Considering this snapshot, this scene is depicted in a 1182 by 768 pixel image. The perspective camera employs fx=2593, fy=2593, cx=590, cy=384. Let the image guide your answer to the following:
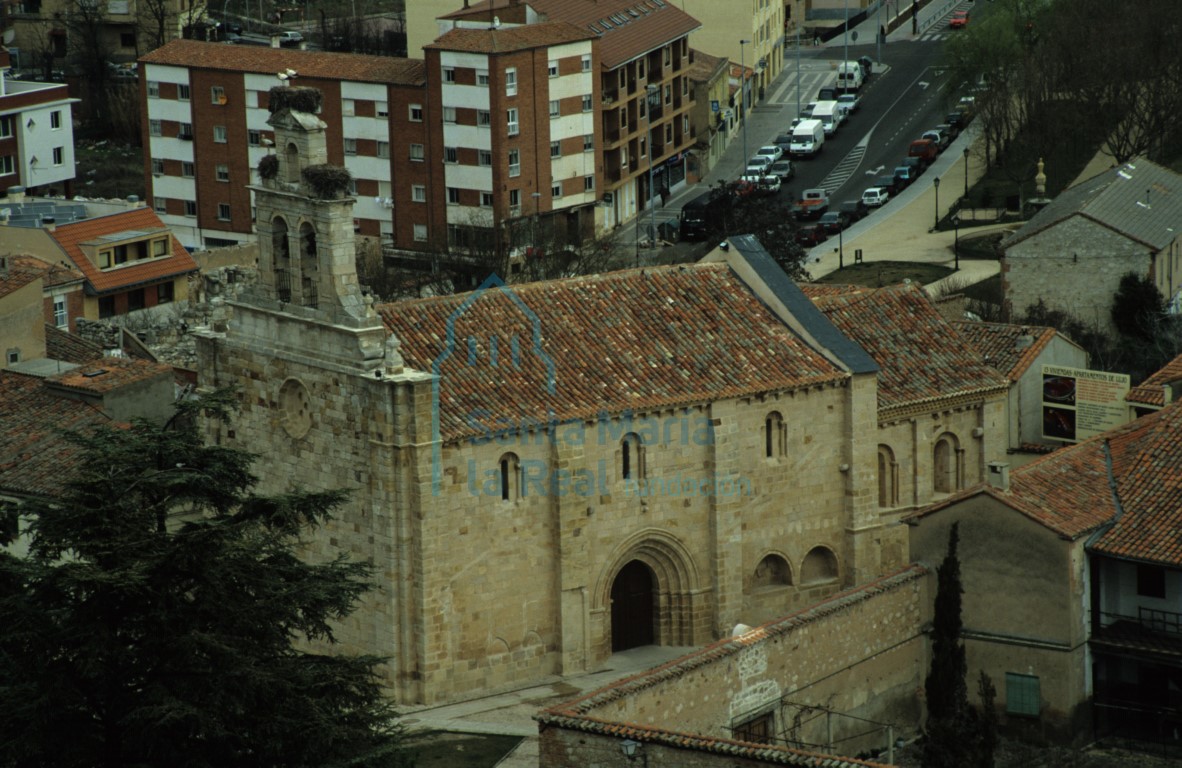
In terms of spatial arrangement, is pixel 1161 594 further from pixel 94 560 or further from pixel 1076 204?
pixel 1076 204

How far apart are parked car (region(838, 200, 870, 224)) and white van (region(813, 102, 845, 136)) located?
15799mm

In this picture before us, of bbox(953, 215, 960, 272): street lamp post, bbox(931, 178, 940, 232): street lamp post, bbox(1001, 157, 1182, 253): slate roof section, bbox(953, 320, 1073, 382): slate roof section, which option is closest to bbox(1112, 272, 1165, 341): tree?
bbox(1001, 157, 1182, 253): slate roof section

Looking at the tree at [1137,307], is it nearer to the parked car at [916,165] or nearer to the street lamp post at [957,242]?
the street lamp post at [957,242]

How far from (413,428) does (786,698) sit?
12.5m

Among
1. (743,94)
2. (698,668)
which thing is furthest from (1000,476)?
(743,94)

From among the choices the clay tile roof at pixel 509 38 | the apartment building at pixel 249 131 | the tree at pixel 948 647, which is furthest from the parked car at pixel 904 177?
the tree at pixel 948 647

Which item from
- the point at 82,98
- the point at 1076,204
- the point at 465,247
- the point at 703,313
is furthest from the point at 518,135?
the point at 703,313

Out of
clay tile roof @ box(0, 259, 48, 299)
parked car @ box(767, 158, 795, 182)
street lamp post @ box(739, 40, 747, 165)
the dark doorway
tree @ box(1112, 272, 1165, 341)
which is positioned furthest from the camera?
street lamp post @ box(739, 40, 747, 165)

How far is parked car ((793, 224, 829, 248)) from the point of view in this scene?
5094 inches

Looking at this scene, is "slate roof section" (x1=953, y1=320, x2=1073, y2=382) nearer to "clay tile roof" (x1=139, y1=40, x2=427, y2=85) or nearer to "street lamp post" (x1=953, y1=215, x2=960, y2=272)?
"street lamp post" (x1=953, y1=215, x2=960, y2=272)

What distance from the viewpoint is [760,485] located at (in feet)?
254

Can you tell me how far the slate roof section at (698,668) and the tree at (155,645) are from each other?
17.2 ft

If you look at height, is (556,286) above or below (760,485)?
above

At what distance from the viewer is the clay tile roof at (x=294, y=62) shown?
135250mm
